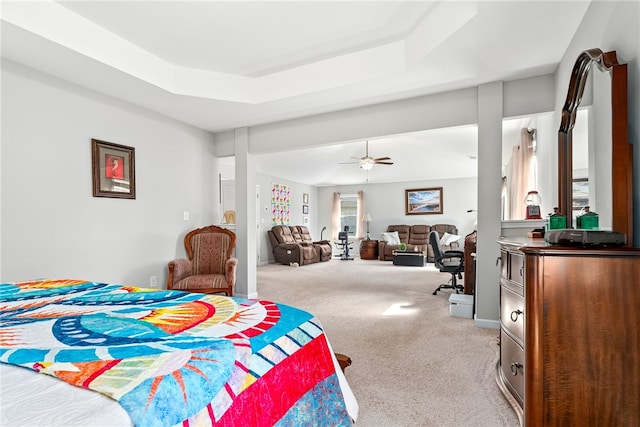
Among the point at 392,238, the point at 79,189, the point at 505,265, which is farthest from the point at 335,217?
the point at 505,265

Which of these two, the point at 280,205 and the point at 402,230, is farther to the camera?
the point at 402,230

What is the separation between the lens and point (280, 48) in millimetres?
3041

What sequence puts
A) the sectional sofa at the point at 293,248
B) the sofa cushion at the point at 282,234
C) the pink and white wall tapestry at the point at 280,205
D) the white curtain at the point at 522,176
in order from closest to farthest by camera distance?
1. the white curtain at the point at 522,176
2. the sectional sofa at the point at 293,248
3. the sofa cushion at the point at 282,234
4. the pink and white wall tapestry at the point at 280,205

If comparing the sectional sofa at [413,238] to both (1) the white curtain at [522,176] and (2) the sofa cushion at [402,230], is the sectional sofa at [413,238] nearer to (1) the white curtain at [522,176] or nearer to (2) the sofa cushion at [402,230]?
(2) the sofa cushion at [402,230]

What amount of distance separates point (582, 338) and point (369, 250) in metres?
8.31

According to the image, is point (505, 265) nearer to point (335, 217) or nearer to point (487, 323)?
point (487, 323)

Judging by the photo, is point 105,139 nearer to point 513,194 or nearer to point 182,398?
point 182,398

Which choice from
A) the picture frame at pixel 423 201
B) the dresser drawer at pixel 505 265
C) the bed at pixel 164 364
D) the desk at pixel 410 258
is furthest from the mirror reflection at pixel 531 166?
the picture frame at pixel 423 201

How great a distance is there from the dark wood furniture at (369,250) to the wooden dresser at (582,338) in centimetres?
825

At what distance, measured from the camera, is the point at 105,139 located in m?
3.47

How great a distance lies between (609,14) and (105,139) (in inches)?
161

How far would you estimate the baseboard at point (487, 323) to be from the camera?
321cm

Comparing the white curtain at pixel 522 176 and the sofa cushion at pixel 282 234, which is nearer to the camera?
the white curtain at pixel 522 176

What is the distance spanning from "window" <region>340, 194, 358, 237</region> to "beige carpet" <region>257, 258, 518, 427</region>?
5616 mm
